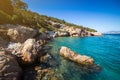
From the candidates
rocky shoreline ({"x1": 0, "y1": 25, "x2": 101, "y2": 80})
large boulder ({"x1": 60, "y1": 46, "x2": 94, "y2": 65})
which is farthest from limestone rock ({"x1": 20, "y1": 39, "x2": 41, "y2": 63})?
large boulder ({"x1": 60, "y1": 46, "x2": 94, "y2": 65})

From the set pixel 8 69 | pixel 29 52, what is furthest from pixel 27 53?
pixel 8 69

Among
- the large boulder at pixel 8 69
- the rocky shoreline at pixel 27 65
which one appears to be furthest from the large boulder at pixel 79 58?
the large boulder at pixel 8 69

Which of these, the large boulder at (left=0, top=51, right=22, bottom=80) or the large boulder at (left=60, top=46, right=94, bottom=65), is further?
the large boulder at (left=60, top=46, right=94, bottom=65)

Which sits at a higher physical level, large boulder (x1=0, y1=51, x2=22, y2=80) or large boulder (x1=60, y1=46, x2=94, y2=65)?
large boulder (x1=0, y1=51, x2=22, y2=80)

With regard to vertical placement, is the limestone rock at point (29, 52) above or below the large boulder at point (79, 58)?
above

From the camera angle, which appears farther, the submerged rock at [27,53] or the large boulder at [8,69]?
the submerged rock at [27,53]

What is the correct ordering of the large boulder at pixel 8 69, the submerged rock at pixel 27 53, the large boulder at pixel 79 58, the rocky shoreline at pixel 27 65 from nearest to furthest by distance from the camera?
the large boulder at pixel 8 69 < the rocky shoreline at pixel 27 65 < the submerged rock at pixel 27 53 < the large boulder at pixel 79 58

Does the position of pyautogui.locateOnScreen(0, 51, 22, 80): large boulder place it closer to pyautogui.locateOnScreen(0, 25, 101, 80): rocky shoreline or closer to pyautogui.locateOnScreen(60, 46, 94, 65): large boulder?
pyautogui.locateOnScreen(0, 25, 101, 80): rocky shoreline

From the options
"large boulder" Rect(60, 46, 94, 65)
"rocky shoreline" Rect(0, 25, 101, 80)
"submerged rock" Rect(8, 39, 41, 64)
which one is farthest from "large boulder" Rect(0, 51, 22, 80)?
"large boulder" Rect(60, 46, 94, 65)

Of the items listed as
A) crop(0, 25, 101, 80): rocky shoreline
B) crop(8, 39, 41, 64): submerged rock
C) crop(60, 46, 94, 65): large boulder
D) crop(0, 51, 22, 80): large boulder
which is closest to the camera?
crop(0, 51, 22, 80): large boulder

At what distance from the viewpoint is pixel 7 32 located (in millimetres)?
25859

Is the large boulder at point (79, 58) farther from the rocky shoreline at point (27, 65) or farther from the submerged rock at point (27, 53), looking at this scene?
the submerged rock at point (27, 53)

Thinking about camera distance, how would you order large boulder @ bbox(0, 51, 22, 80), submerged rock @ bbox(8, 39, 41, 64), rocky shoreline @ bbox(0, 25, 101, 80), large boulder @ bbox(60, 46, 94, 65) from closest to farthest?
large boulder @ bbox(0, 51, 22, 80)
rocky shoreline @ bbox(0, 25, 101, 80)
submerged rock @ bbox(8, 39, 41, 64)
large boulder @ bbox(60, 46, 94, 65)

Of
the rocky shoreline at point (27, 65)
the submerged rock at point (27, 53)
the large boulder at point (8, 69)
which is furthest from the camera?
the submerged rock at point (27, 53)
